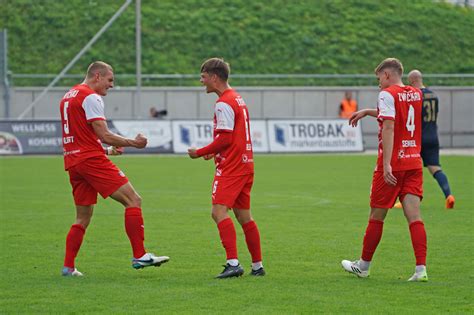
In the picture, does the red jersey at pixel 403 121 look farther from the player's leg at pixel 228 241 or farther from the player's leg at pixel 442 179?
Answer: the player's leg at pixel 442 179

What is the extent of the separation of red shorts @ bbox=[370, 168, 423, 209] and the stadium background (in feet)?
2.36

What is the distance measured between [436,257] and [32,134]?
22.6 meters

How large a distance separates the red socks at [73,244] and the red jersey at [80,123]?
0.61m

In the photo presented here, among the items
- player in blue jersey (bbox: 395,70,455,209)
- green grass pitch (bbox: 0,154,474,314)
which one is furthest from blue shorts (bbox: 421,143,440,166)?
green grass pitch (bbox: 0,154,474,314)

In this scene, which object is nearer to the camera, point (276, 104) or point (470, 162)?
point (470, 162)

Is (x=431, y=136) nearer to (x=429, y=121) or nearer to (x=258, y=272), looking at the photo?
(x=429, y=121)

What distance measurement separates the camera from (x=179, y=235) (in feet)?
44.9

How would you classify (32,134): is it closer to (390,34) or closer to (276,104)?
(276,104)

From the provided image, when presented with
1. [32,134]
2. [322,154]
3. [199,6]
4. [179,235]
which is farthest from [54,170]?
[199,6]

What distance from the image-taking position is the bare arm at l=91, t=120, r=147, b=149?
1001cm

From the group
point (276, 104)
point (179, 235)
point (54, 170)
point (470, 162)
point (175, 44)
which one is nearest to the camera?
point (179, 235)

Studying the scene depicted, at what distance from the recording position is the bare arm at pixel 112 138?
10.0 metres

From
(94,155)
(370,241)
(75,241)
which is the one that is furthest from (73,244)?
(370,241)

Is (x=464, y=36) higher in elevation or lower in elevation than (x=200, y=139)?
higher
